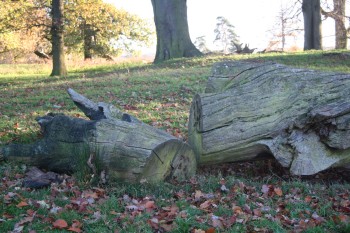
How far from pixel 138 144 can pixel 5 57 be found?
43594mm

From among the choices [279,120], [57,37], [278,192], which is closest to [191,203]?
[278,192]

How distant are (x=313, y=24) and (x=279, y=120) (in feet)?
59.1

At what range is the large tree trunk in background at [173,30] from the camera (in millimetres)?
20203

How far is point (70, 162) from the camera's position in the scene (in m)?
5.34

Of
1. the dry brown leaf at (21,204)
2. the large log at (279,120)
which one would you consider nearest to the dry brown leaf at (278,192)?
the large log at (279,120)

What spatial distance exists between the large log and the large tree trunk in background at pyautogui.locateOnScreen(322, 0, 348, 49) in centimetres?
2191

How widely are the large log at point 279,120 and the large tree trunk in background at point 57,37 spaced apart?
46.8 ft

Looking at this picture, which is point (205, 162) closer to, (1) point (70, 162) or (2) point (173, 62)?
(1) point (70, 162)

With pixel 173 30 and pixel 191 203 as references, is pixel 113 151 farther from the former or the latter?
pixel 173 30

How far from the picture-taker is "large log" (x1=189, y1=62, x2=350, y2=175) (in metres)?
5.16

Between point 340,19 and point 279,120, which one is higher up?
point 340,19

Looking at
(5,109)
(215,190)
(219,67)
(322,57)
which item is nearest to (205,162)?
(215,190)

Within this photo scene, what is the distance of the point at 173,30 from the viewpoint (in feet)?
66.4

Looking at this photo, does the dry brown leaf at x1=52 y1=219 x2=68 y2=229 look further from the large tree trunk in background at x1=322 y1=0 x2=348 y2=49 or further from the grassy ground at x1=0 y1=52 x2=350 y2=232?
the large tree trunk in background at x1=322 y1=0 x2=348 y2=49
